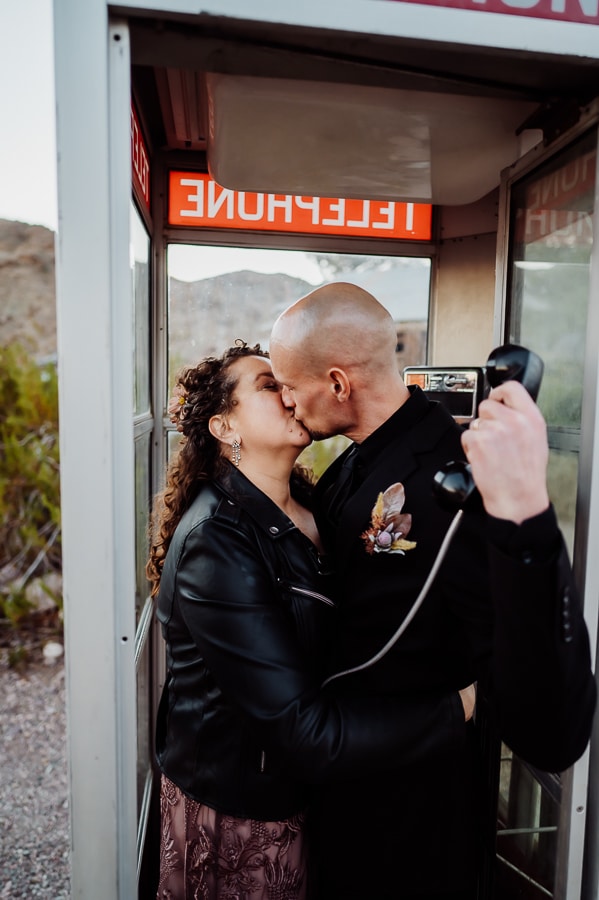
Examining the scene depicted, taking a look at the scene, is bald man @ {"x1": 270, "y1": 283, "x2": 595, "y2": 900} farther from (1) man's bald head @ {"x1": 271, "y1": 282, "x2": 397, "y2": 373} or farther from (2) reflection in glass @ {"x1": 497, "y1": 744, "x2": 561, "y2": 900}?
(2) reflection in glass @ {"x1": 497, "y1": 744, "x2": 561, "y2": 900}

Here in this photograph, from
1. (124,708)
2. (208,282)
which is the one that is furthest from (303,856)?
(208,282)

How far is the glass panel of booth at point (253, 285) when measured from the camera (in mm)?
2857

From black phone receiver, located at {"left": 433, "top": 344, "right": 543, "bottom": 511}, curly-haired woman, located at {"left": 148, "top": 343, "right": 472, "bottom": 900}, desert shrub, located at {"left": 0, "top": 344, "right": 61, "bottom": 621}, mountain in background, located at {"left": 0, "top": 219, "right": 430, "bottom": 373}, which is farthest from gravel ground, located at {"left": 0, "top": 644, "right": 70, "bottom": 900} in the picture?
black phone receiver, located at {"left": 433, "top": 344, "right": 543, "bottom": 511}

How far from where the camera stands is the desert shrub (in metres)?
5.62

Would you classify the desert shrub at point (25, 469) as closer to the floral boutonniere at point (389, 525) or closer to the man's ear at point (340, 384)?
the man's ear at point (340, 384)

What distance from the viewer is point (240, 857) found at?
5.01 feet

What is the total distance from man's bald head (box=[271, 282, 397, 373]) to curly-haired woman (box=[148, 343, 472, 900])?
0.81 ft

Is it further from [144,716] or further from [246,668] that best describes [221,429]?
[144,716]

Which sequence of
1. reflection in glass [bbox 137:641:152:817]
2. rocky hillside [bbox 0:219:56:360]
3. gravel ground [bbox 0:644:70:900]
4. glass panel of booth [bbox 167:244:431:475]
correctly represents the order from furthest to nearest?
rocky hillside [bbox 0:219:56:360], gravel ground [bbox 0:644:70:900], glass panel of booth [bbox 167:244:431:475], reflection in glass [bbox 137:641:152:817]

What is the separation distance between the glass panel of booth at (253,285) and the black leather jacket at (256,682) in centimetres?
142

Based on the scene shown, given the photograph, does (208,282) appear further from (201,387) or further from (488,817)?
(488,817)

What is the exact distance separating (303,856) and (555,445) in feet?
4.16

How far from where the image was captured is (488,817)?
5.79 feet

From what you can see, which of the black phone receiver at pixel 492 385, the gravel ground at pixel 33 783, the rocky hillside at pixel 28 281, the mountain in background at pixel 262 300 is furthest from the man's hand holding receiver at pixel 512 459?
the rocky hillside at pixel 28 281
